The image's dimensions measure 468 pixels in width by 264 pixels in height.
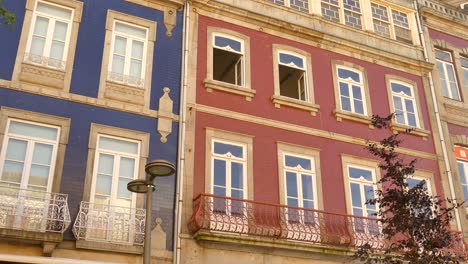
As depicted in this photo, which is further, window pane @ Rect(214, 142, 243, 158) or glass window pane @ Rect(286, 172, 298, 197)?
glass window pane @ Rect(286, 172, 298, 197)

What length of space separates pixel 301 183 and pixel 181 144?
11.9 feet

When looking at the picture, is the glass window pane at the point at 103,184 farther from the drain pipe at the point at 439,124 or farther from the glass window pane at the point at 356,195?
the drain pipe at the point at 439,124

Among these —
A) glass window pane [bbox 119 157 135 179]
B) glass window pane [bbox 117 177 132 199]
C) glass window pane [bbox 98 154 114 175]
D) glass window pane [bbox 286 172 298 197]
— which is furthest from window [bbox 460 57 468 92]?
glass window pane [bbox 98 154 114 175]

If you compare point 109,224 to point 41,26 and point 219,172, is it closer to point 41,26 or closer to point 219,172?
point 219,172

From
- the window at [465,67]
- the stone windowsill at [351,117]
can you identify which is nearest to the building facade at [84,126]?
the stone windowsill at [351,117]

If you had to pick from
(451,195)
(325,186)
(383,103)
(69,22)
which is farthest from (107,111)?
(451,195)

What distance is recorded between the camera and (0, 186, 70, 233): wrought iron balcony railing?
1164cm

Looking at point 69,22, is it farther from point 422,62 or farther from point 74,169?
point 422,62

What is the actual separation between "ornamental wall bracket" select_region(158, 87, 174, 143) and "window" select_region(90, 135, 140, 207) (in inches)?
28.4

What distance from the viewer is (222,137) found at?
48.8ft

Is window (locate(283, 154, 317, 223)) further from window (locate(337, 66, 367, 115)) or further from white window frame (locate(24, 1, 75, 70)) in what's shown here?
white window frame (locate(24, 1, 75, 70))

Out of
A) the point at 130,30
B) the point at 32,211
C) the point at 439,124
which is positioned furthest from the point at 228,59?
the point at 439,124

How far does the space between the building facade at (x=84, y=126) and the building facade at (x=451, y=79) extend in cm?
934

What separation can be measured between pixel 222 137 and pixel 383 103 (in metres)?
6.20
